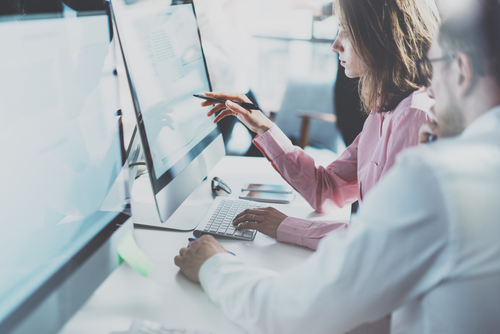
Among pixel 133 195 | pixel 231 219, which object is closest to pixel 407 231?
pixel 231 219

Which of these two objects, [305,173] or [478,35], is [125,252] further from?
[478,35]

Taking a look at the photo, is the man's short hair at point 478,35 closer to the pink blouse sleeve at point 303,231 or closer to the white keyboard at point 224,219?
the pink blouse sleeve at point 303,231

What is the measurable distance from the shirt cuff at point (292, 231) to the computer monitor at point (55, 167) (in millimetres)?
367

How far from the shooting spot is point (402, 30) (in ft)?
3.06

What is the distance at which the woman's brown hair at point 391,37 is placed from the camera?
925mm

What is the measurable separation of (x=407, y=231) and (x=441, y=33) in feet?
1.11

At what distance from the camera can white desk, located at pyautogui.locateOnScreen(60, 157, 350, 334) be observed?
2.01 ft

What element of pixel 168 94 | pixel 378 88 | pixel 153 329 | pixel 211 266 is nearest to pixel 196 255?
pixel 211 266

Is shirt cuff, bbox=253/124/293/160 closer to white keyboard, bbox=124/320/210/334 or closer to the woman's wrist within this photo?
the woman's wrist

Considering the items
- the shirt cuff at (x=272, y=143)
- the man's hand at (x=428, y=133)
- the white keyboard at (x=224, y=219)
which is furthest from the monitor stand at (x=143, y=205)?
the man's hand at (x=428, y=133)

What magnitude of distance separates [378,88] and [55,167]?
2.64 ft

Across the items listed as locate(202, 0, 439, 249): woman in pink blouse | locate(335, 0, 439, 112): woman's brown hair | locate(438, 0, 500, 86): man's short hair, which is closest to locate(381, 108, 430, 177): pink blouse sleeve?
locate(202, 0, 439, 249): woman in pink blouse

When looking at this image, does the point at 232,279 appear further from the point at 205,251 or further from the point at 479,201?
the point at 479,201

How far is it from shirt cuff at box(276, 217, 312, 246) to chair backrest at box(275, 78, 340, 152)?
1834 mm
